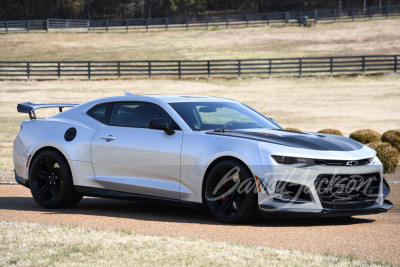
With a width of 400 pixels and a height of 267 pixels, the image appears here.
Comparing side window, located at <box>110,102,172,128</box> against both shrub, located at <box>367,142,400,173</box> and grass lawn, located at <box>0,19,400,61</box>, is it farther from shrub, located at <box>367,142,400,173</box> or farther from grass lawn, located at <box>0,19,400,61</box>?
grass lawn, located at <box>0,19,400,61</box>

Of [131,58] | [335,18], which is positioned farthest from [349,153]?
[335,18]

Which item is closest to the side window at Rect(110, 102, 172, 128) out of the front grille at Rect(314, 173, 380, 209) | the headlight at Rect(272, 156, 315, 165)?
the headlight at Rect(272, 156, 315, 165)

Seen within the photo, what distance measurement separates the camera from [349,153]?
299 inches

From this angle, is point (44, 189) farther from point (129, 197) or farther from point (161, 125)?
point (161, 125)

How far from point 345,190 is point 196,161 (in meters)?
1.67

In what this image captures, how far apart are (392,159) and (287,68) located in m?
35.7

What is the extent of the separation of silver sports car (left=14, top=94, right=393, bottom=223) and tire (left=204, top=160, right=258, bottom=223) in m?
0.01

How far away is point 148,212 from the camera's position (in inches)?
355

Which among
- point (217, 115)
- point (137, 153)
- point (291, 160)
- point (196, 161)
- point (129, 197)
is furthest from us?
Result: point (129, 197)

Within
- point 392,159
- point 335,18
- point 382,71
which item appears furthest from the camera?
point 335,18

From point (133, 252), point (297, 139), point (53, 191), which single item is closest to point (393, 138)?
point (297, 139)

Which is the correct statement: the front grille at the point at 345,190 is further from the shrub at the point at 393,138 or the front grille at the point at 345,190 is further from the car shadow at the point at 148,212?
the shrub at the point at 393,138

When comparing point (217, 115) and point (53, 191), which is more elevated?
point (217, 115)

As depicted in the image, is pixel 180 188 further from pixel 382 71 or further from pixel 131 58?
pixel 131 58
